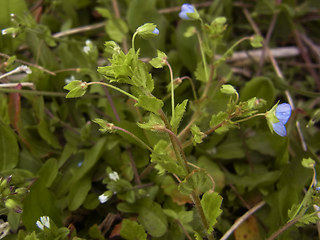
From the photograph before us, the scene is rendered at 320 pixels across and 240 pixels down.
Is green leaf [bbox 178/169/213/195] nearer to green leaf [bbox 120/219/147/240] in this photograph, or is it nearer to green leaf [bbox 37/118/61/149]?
green leaf [bbox 120/219/147/240]

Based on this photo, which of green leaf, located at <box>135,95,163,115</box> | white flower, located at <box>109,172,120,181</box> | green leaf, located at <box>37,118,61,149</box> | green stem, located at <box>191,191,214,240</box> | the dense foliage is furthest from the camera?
green leaf, located at <box>37,118,61,149</box>

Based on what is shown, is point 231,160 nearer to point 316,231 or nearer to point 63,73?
point 316,231

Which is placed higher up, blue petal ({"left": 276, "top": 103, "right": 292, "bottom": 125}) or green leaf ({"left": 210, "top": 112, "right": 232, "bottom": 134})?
blue petal ({"left": 276, "top": 103, "right": 292, "bottom": 125})

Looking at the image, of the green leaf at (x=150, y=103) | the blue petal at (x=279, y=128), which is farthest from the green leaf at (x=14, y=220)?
the blue petal at (x=279, y=128)

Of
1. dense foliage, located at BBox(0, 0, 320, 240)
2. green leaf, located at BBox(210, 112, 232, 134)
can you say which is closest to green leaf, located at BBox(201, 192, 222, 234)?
dense foliage, located at BBox(0, 0, 320, 240)

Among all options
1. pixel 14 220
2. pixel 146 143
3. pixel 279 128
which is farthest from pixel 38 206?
pixel 279 128

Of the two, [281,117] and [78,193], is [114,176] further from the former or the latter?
[281,117]

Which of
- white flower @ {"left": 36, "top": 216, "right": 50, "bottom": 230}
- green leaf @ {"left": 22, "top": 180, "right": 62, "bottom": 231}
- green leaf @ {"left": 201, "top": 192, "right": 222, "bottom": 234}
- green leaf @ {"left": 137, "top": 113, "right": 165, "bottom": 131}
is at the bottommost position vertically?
green leaf @ {"left": 22, "top": 180, "right": 62, "bottom": 231}

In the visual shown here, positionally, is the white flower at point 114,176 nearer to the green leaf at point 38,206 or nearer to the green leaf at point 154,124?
the green leaf at point 38,206
